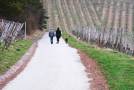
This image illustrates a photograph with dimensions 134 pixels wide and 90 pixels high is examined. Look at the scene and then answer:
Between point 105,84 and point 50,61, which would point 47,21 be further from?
point 105,84

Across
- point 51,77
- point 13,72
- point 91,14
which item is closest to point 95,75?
point 51,77

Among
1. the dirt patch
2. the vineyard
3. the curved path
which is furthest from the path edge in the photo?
the vineyard

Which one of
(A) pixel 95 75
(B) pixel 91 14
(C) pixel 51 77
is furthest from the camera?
(B) pixel 91 14

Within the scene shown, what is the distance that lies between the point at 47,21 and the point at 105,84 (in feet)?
304

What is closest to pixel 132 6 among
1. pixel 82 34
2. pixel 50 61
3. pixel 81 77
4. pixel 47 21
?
pixel 47 21

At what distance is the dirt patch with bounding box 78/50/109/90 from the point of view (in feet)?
69.4

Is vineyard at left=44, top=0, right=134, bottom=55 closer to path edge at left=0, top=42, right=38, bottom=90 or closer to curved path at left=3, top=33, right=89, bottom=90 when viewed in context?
curved path at left=3, top=33, right=89, bottom=90

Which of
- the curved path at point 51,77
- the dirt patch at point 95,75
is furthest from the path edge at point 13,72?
the dirt patch at point 95,75

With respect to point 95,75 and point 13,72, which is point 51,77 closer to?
point 13,72

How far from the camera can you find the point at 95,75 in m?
25.3

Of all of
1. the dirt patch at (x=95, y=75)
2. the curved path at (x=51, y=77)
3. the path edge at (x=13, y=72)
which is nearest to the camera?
the curved path at (x=51, y=77)

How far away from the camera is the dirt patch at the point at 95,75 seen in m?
21.1

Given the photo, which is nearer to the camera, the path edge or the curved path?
the curved path

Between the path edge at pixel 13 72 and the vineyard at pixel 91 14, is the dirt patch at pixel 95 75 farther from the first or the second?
the vineyard at pixel 91 14
